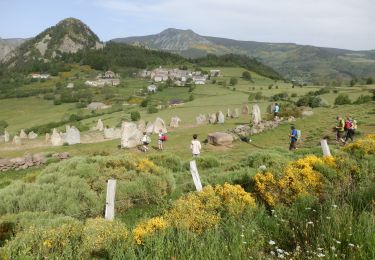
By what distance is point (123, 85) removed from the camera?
166 meters

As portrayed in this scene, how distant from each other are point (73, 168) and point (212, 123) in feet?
86.5

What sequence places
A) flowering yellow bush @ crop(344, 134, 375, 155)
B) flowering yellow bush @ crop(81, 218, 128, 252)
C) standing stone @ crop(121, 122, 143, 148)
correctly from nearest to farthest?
flowering yellow bush @ crop(81, 218, 128, 252)
flowering yellow bush @ crop(344, 134, 375, 155)
standing stone @ crop(121, 122, 143, 148)

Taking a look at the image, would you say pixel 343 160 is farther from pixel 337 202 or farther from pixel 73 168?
pixel 73 168

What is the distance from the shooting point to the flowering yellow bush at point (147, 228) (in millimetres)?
6863

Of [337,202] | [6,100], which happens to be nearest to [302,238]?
[337,202]

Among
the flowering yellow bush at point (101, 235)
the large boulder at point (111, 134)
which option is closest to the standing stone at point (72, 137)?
the large boulder at point (111, 134)

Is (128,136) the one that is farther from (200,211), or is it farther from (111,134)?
(200,211)

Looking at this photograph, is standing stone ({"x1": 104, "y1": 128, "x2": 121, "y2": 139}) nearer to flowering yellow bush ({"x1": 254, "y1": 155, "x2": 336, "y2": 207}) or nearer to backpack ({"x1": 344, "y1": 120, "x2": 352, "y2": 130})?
backpack ({"x1": 344, "y1": 120, "x2": 352, "y2": 130})

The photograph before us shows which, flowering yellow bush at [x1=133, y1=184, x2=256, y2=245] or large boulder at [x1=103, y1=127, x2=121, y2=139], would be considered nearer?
flowering yellow bush at [x1=133, y1=184, x2=256, y2=245]

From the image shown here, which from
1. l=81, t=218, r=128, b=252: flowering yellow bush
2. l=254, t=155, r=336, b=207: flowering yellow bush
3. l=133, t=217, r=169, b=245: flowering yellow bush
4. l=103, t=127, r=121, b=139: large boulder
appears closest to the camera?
l=81, t=218, r=128, b=252: flowering yellow bush

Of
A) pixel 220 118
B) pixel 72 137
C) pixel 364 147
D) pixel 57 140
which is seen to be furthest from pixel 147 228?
pixel 57 140

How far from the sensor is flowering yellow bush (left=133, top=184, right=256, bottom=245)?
734cm

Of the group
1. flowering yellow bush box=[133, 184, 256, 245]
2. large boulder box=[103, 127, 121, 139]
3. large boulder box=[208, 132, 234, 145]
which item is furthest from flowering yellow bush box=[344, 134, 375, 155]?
large boulder box=[103, 127, 121, 139]

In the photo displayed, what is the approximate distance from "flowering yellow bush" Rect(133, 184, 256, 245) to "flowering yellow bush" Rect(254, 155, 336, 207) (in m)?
1.03
